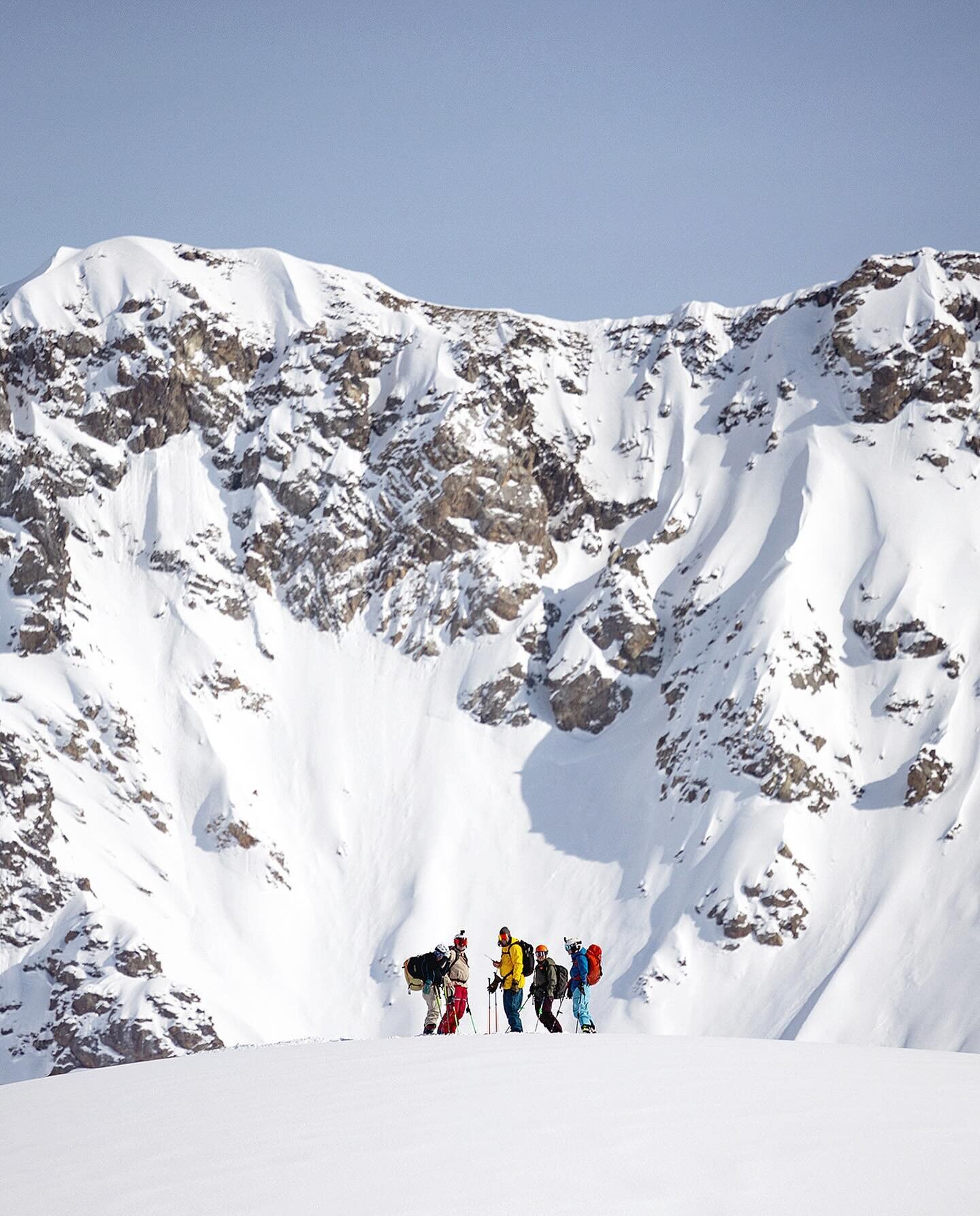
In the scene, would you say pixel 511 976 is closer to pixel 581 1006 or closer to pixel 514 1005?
pixel 514 1005

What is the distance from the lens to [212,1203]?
10.7 meters

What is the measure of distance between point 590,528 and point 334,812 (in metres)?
39.6

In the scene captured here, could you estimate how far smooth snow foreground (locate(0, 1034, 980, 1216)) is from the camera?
10.5 m

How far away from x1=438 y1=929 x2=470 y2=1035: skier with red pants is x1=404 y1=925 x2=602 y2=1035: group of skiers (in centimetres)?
1

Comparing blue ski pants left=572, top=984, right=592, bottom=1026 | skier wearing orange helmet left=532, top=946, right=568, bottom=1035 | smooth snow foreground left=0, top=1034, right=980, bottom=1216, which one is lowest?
blue ski pants left=572, top=984, right=592, bottom=1026

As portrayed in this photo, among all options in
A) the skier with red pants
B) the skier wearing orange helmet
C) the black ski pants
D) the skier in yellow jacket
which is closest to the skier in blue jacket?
the skier wearing orange helmet

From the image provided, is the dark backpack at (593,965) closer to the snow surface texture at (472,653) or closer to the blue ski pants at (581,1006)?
the blue ski pants at (581,1006)

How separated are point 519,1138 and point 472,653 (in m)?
107

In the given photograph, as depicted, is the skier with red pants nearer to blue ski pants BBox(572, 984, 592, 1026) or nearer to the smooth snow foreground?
blue ski pants BBox(572, 984, 592, 1026)

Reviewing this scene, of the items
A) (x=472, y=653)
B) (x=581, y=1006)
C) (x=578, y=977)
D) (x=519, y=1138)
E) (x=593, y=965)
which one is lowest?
(x=581, y=1006)

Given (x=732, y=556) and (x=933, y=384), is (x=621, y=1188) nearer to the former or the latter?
(x=732, y=556)

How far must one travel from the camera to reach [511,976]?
2317 centimetres

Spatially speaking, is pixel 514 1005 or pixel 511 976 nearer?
pixel 511 976

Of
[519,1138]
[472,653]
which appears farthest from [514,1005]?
[472,653]
